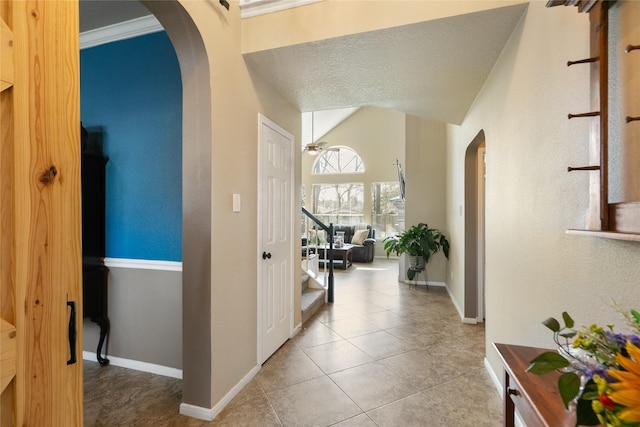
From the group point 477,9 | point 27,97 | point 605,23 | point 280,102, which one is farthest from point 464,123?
point 27,97

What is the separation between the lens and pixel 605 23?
0.90 meters

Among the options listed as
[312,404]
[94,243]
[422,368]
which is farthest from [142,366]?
[422,368]

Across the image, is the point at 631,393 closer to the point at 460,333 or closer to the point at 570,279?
the point at 570,279

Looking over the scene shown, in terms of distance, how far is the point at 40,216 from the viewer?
0.68m

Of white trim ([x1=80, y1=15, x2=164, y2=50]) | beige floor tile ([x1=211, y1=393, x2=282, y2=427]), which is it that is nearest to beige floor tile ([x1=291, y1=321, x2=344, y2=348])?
beige floor tile ([x1=211, y1=393, x2=282, y2=427])

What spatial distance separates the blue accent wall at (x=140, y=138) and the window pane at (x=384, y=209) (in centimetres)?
739

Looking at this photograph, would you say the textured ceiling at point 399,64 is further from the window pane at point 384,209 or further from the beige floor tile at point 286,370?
the window pane at point 384,209

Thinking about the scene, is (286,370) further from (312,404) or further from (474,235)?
(474,235)

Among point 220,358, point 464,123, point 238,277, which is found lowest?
point 220,358

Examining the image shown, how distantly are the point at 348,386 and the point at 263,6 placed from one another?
9.32ft

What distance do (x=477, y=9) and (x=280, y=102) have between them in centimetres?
171

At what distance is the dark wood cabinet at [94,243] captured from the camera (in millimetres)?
2223

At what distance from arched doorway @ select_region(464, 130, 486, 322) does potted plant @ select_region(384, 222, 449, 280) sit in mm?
1460

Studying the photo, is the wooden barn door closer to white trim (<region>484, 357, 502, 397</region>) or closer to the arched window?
white trim (<region>484, 357, 502, 397</region>)
